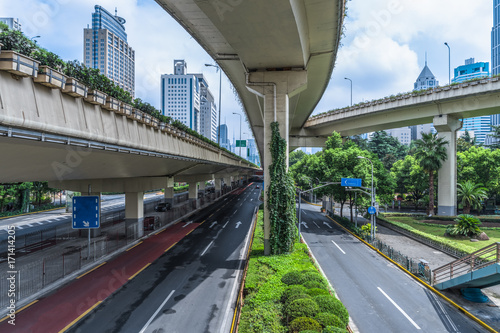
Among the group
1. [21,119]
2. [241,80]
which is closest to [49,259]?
[21,119]

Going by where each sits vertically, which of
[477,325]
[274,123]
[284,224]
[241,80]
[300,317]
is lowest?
[477,325]

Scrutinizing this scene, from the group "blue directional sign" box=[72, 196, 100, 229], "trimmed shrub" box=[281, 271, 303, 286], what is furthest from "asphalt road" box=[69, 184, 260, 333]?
"blue directional sign" box=[72, 196, 100, 229]

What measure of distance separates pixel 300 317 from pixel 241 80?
20183 mm

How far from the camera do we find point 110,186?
2991 centimetres

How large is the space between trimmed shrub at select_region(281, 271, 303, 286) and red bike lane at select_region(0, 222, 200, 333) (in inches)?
359

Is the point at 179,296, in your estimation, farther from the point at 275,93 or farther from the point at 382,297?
the point at 275,93

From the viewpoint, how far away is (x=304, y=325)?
31.8 feet

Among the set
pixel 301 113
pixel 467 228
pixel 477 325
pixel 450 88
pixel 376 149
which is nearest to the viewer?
pixel 477 325

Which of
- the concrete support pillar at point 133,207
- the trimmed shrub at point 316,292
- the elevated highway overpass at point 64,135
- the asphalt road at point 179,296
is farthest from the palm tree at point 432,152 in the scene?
the concrete support pillar at point 133,207

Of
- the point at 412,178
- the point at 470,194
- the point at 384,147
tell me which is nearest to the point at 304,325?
the point at 470,194

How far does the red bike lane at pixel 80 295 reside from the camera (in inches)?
457

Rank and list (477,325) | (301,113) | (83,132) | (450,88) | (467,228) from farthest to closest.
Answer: (301,113), (450,88), (467,228), (477,325), (83,132)

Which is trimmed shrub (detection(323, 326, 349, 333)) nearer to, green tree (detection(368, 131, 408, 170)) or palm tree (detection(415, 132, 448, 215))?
palm tree (detection(415, 132, 448, 215))

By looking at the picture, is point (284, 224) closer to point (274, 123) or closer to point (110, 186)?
point (274, 123)
